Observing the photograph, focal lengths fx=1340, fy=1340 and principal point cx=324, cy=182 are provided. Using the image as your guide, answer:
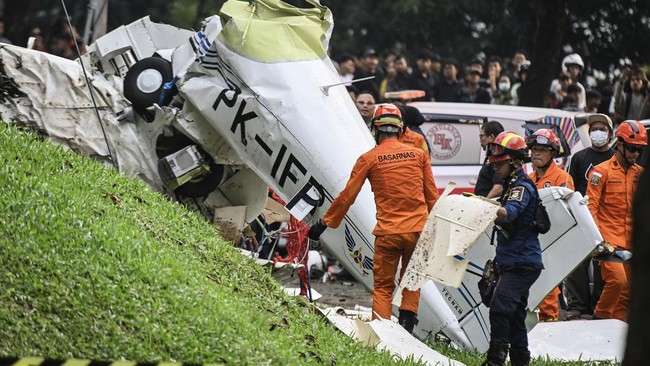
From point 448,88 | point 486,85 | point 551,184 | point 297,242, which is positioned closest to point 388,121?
point 551,184

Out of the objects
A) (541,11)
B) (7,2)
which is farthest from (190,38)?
(7,2)

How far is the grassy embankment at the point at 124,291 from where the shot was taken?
24.6 feet

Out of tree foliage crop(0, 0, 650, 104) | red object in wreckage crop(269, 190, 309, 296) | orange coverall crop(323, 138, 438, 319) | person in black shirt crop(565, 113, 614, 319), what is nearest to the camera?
orange coverall crop(323, 138, 438, 319)

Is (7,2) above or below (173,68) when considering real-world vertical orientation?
below

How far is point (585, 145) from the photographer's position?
16734 mm

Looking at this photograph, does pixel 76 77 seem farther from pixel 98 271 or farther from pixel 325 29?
pixel 98 271

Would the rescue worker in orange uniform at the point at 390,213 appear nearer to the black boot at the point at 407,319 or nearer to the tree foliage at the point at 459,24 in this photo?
the black boot at the point at 407,319

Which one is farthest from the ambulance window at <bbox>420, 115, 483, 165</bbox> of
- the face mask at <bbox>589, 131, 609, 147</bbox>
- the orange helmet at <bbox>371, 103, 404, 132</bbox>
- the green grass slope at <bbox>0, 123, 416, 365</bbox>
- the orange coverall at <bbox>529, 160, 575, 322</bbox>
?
the green grass slope at <bbox>0, 123, 416, 365</bbox>

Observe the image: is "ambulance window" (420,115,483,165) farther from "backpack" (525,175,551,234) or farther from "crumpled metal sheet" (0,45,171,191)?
"backpack" (525,175,551,234)

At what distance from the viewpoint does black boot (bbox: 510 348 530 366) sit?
10062 mm

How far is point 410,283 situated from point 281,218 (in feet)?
11.3

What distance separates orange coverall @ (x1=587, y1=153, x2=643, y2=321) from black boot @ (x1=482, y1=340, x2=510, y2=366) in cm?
329

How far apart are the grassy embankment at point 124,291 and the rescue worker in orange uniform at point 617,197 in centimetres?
442

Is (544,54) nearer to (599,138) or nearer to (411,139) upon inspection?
(599,138)
